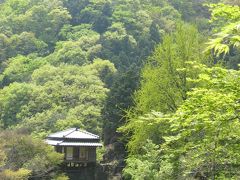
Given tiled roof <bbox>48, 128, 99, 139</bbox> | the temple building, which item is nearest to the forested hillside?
the temple building

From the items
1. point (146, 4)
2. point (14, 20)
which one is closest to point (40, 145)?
point (14, 20)

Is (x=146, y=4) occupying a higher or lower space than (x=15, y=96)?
higher

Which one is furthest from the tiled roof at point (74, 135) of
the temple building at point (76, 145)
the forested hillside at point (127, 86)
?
the forested hillside at point (127, 86)

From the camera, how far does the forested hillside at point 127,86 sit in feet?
17.6

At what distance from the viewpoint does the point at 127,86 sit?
85.5 feet

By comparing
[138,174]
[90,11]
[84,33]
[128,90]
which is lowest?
[138,174]

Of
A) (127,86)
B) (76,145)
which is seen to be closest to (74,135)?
(76,145)

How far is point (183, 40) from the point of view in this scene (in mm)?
18281

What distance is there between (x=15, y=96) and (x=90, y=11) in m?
31.1

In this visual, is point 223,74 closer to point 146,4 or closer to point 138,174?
point 138,174

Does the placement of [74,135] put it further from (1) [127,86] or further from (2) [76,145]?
(1) [127,86]

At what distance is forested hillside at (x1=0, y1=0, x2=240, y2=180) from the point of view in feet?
17.6

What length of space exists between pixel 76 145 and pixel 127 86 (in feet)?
17.6

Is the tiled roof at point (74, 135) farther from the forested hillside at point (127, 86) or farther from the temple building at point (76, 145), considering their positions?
the forested hillside at point (127, 86)
